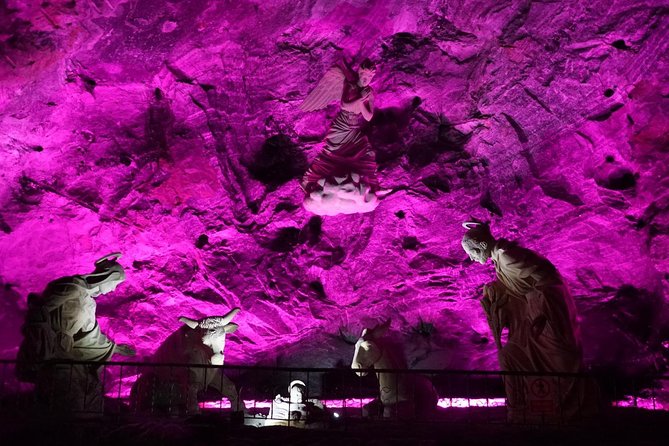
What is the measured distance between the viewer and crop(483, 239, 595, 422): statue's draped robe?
712 cm

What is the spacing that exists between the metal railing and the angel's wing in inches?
177

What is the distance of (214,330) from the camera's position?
31.2 ft

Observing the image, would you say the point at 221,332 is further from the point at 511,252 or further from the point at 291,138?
the point at 511,252

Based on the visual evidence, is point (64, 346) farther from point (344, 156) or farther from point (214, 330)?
point (344, 156)

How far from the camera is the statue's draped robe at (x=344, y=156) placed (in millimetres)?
10227

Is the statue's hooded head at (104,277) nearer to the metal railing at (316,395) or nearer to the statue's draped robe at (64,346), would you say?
the statue's draped robe at (64,346)

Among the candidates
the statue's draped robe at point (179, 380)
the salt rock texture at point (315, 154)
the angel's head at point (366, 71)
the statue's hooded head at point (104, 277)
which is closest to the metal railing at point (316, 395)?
the statue's draped robe at point (179, 380)

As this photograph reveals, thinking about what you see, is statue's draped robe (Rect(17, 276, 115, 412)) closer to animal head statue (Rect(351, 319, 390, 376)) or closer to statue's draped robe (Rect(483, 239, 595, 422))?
animal head statue (Rect(351, 319, 390, 376))

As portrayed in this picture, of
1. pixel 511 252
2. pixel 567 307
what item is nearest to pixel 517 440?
pixel 567 307

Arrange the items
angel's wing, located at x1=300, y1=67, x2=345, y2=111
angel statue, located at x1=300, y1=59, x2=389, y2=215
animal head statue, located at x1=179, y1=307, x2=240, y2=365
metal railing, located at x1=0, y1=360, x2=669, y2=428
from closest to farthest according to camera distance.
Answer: metal railing, located at x1=0, y1=360, x2=669, y2=428 → animal head statue, located at x1=179, y1=307, x2=240, y2=365 → angel statue, located at x1=300, y1=59, x2=389, y2=215 → angel's wing, located at x1=300, y1=67, x2=345, y2=111

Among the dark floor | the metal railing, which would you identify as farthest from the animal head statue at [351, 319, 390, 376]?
the dark floor

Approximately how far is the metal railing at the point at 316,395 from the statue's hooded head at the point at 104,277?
1.04m

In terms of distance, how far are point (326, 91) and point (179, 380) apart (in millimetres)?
5218

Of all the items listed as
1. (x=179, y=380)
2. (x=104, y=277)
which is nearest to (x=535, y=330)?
(x=179, y=380)
